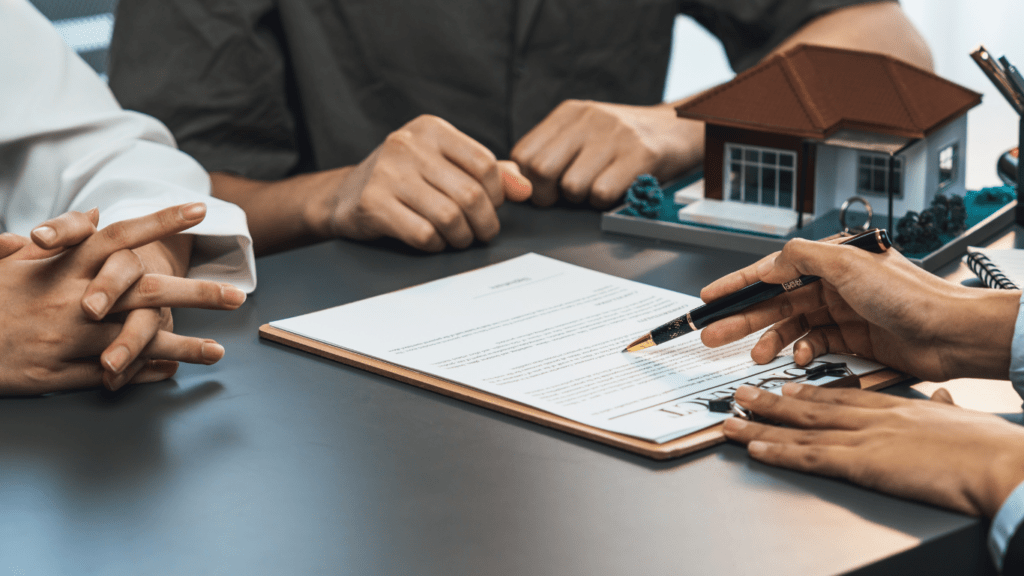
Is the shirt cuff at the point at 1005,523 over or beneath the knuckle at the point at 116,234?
beneath

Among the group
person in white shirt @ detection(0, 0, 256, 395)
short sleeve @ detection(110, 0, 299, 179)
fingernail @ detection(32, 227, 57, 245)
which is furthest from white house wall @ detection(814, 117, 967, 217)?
short sleeve @ detection(110, 0, 299, 179)

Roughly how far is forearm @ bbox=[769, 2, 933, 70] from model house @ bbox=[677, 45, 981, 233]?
18.7 inches

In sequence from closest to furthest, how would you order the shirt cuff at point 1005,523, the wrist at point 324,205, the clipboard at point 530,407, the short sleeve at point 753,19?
the shirt cuff at point 1005,523
the clipboard at point 530,407
the wrist at point 324,205
the short sleeve at point 753,19

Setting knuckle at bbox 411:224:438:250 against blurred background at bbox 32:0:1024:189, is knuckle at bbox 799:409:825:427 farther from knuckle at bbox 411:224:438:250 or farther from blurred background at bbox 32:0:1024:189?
blurred background at bbox 32:0:1024:189

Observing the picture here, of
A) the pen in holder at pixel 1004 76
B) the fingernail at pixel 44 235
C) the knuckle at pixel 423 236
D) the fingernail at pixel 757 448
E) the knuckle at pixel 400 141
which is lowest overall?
the fingernail at pixel 757 448

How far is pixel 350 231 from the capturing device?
110 centimetres

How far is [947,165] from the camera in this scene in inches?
39.8

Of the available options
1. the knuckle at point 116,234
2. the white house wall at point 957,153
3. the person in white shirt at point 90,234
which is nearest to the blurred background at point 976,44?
the white house wall at point 957,153

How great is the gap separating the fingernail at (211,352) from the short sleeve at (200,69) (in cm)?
83

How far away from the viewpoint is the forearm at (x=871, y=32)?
4.76 feet

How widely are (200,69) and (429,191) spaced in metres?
0.63

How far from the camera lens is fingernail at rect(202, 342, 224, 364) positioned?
2.38ft

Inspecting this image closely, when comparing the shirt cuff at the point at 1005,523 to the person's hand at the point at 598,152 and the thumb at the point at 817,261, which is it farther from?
the person's hand at the point at 598,152

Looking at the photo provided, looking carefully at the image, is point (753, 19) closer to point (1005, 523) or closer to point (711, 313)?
point (711, 313)
